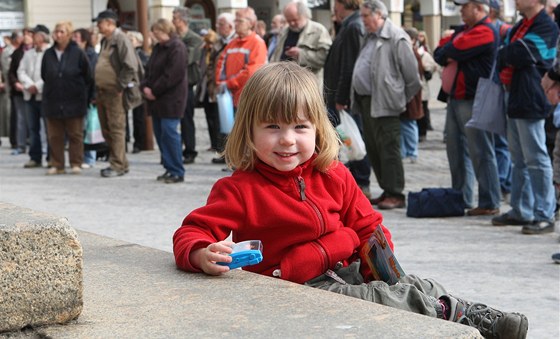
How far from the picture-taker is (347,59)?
32.6 feet

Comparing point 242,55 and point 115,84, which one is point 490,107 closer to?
point 242,55

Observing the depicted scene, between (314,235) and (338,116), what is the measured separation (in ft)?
22.3

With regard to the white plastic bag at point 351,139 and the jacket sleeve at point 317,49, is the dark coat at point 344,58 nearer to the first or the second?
the white plastic bag at point 351,139

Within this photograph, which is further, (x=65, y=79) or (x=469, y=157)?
(x=65, y=79)

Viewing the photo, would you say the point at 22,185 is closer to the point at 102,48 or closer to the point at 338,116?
the point at 102,48

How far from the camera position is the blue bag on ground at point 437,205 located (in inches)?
355

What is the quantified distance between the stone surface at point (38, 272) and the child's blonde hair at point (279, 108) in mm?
844

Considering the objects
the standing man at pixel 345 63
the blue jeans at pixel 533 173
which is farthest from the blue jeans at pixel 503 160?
the blue jeans at pixel 533 173

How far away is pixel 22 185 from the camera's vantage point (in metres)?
12.2

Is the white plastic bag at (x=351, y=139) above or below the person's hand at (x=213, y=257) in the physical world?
below

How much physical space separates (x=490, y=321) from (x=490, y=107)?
5198 mm

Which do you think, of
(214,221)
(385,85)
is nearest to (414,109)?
(385,85)

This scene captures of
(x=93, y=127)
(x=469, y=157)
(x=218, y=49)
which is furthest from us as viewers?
(x=218, y=49)

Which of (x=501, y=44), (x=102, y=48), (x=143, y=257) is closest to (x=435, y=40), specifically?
(x=102, y=48)
